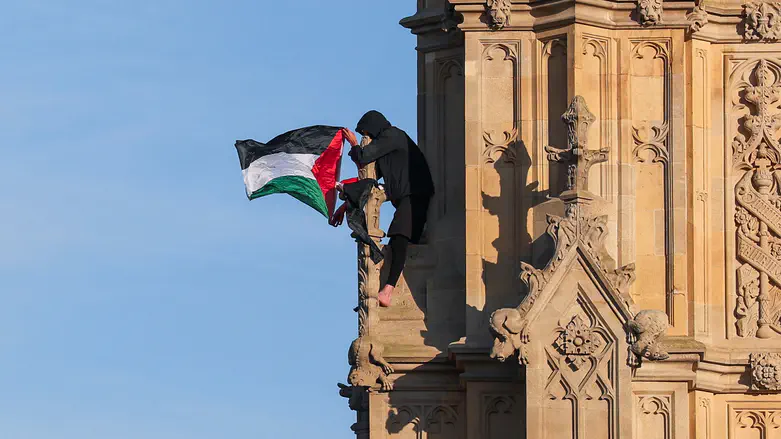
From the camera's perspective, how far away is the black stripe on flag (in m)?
42.9

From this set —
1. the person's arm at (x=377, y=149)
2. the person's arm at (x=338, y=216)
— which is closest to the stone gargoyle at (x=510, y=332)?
the person's arm at (x=377, y=149)

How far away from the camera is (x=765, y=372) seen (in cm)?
4078

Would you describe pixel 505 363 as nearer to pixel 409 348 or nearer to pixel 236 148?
pixel 409 348

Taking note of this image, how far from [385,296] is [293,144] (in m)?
2.82

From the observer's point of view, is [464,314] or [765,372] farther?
[464,314]

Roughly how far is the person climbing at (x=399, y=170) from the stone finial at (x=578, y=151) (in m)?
2.42

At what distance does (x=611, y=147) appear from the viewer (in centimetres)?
4091

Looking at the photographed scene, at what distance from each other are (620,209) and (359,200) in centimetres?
344

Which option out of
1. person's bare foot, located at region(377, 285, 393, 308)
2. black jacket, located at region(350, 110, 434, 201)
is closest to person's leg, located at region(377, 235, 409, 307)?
person's bare foot, located at region(377, 285, 393, 308)

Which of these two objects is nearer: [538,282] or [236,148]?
[538,282]

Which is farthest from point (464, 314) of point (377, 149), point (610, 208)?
point (377, 149)

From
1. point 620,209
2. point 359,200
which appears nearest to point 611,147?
point 620,209

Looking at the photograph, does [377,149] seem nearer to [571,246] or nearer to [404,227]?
[404,227]

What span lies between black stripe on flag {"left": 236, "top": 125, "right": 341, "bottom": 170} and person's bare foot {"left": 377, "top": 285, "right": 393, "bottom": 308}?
2335 mm
